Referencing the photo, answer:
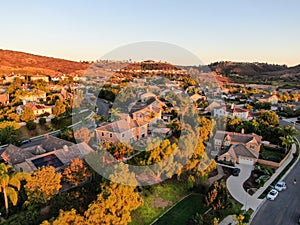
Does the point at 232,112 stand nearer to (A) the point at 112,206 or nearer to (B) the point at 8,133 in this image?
(A) the point at 112,206

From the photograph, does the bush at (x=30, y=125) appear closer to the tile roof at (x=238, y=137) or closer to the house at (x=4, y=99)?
the house at (x=4, y=99)

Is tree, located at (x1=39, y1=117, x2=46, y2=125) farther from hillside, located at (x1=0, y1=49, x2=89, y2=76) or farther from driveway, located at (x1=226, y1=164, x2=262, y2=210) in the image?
hillside, located at (x1=0, y1=49, x2=89, y2=76)

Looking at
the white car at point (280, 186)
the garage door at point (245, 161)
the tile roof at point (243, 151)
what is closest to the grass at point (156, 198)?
the white car at point (280, 186)

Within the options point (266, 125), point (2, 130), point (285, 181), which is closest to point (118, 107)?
point (2, 130)

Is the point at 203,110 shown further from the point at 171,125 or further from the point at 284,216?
the point at 284,216

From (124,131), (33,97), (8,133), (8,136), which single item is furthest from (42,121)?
(33,97)

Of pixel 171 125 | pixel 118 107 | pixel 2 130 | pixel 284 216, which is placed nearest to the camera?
pixel 284 216
